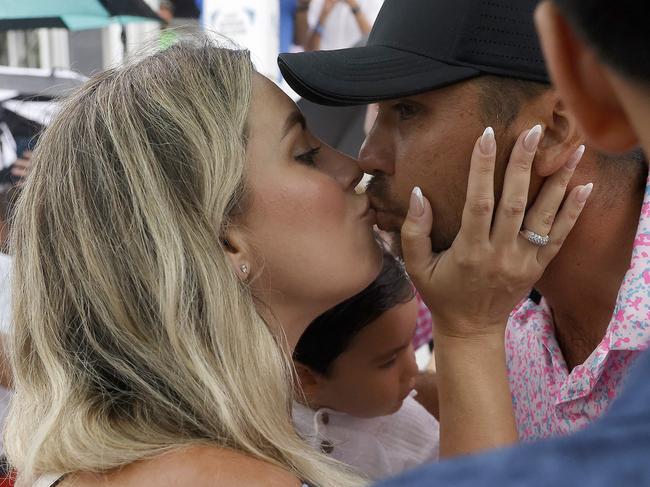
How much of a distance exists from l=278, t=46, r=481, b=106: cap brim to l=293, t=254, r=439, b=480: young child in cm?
68

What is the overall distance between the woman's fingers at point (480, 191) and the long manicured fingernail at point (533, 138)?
64 mm

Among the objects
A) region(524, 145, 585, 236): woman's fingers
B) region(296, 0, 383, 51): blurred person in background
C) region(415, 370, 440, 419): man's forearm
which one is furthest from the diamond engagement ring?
region(296, 0, 383, 51): blurred person in background

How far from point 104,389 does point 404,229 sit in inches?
28.3

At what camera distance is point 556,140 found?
5.62 ft

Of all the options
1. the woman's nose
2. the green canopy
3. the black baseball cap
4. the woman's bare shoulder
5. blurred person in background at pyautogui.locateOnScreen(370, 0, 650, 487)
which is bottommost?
the woman's bare shoulder

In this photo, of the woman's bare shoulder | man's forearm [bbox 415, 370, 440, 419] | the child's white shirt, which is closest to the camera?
the woman's bare shoulder

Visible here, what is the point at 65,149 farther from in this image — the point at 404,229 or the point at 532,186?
the point at 532,186

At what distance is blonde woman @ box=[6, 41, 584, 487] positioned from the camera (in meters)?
1.40

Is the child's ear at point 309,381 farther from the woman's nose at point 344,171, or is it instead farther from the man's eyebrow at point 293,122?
the man's eyebrow at point 293,122

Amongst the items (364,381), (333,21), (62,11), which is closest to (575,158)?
(364,381)

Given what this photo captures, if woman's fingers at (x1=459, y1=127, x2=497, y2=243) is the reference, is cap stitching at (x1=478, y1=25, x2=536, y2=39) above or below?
above

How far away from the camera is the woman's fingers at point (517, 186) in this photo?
1.67 meters

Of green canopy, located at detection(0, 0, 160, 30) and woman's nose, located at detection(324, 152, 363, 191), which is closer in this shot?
woman's nose, located at detection(324, 152, 363, 191)

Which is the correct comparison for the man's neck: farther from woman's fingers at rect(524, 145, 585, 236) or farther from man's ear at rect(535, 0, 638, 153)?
man's ear at rect(535, 0, 638, 153)
